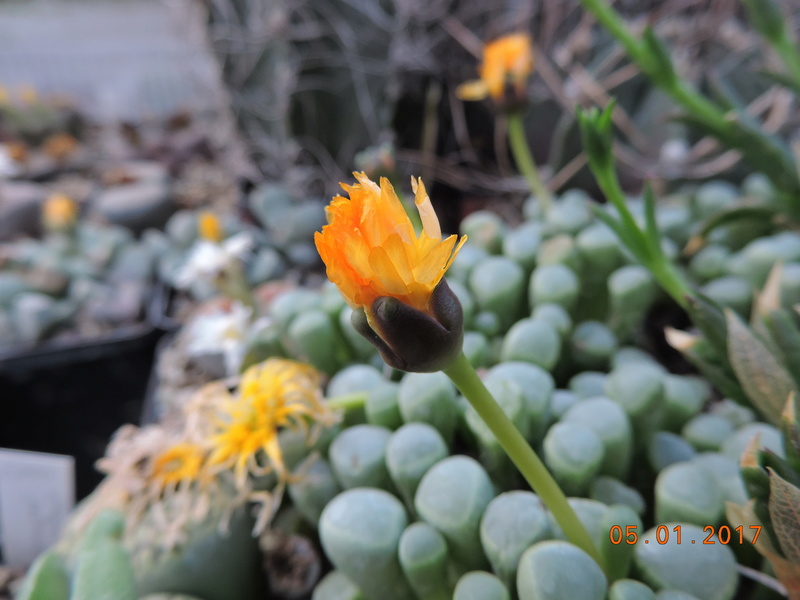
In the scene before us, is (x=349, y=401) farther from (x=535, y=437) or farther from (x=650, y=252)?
(x=650, y=252)

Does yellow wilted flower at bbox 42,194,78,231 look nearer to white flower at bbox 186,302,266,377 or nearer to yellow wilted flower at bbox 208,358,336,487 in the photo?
white flower at bbox 186,302,266,377

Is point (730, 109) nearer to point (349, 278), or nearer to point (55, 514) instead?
point (349, 278)

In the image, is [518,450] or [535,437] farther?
[535,437]

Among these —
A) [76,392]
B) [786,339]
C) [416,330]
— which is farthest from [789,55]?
[76,392]

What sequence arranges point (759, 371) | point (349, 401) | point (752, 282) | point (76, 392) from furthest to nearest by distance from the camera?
point (76, 392)
point (752, 282)
point (349, 401)
point (759, 371)

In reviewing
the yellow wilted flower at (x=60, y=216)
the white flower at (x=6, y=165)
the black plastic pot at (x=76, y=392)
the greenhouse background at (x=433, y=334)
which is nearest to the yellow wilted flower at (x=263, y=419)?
the greenhouse background at (x=433, y=334)

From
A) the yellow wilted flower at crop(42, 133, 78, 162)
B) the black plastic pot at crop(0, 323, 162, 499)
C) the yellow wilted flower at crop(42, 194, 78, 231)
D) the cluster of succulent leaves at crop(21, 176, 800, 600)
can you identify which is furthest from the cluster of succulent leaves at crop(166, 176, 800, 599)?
the yellow wilted flower at crop(42, 133, 78, 162)
